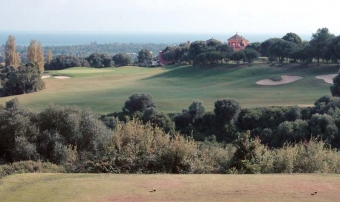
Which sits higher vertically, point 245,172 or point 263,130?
point 245,172

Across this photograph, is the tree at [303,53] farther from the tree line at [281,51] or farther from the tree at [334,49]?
the tree at [334,49]

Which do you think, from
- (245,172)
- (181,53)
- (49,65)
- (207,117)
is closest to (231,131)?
(207,117)

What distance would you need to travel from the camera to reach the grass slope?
45.2 m

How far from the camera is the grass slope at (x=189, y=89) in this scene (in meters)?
45.2

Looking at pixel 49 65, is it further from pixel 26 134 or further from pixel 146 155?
pixel 146 155

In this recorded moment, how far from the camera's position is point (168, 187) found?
12.0 metres

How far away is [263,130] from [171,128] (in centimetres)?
688

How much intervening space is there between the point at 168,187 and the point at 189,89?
150ft

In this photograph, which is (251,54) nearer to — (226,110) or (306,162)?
(226,110)

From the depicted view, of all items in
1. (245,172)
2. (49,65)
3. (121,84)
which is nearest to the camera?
(245,172)

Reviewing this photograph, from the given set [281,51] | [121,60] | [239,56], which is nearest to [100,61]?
[121,60]

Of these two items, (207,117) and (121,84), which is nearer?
(207,117)

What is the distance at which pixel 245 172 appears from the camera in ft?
51.5

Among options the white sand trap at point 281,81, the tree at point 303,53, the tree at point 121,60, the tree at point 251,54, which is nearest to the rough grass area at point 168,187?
the white sand trap at point 281,81
